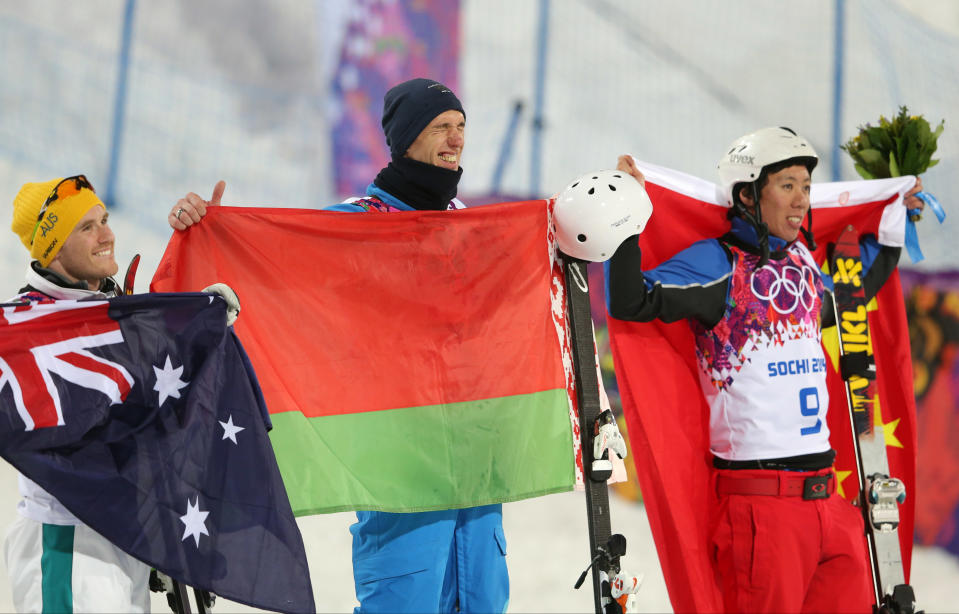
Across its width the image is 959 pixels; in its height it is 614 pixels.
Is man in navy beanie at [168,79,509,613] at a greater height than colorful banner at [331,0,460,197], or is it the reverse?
colorful banner at [331,0,460,197]

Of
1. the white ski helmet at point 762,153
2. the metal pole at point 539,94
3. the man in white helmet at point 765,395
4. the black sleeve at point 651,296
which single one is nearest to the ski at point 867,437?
the man in white helmet at point 765,395

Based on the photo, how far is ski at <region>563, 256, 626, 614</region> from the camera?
240cm

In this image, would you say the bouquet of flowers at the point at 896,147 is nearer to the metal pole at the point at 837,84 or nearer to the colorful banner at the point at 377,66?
the metal pole at the point at 837,84

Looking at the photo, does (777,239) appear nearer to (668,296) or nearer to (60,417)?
(668,296)

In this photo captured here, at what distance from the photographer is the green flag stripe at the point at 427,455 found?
2393 millimetres

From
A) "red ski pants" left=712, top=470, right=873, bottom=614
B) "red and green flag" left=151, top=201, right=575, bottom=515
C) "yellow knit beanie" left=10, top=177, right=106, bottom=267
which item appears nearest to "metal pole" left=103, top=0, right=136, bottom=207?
"red and green flag" left=151, top=201, right=575, bottom=515

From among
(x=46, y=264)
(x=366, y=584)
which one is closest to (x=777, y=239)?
(x=366, y=584)

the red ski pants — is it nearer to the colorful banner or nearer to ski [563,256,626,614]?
ski [563,256,626,614]

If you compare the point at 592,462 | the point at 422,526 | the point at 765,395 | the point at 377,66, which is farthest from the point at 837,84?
the point at 422,526

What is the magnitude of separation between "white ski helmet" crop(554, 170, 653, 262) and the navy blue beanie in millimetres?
360

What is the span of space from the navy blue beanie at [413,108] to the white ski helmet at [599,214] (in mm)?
360

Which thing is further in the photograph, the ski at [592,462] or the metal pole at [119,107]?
the metal pole at [119,107]

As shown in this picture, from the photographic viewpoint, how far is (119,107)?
6.13 meters

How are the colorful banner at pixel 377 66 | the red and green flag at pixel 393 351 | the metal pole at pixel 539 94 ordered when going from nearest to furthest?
the red and green flag at pixel 393 351
the metal pole at pixel 539 94
the colorful banner at pixel 377 66
